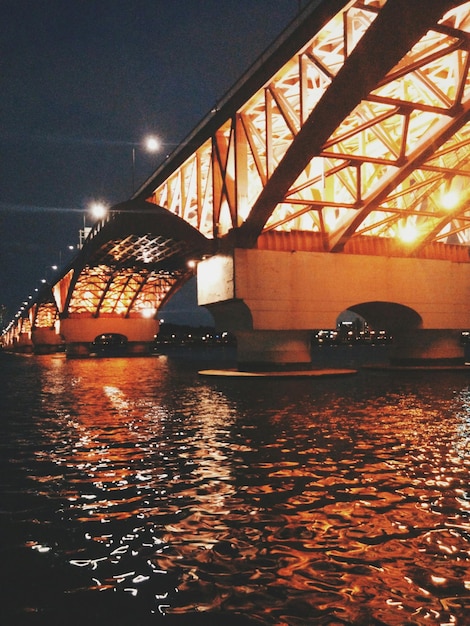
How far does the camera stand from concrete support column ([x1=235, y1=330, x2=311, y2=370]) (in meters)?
32.8

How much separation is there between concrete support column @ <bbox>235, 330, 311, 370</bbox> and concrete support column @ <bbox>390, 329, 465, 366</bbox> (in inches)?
298

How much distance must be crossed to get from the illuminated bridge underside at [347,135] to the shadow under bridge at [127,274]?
13.5ft

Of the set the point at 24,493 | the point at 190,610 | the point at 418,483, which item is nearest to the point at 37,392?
the point at 24,493

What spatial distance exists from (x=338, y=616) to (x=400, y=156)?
2331 cm

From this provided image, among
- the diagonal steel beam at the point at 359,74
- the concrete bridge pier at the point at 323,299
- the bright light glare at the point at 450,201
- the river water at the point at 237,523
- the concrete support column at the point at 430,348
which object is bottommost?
the river water at the point at 237,523

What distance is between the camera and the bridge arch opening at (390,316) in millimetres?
35656

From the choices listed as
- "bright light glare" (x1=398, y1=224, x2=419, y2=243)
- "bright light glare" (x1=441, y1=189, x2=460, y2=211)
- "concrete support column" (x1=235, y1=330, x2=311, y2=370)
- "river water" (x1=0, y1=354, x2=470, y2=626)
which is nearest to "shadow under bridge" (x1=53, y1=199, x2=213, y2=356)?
"concrete support column" (x1=235, y1=330, x2=311, y2=370)

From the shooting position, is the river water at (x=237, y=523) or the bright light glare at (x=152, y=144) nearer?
the river water at (x=237, y=523)

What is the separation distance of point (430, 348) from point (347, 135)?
17.9 meters

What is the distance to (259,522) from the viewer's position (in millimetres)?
6879

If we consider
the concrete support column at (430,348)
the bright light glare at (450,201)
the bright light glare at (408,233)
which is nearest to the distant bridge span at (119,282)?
the bright light glare at (408,233)

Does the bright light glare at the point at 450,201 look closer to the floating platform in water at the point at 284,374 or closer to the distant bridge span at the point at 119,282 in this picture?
the floating platform in water at the point at 284,374

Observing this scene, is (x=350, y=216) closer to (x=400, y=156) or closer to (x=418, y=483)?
(x=400, y=156)

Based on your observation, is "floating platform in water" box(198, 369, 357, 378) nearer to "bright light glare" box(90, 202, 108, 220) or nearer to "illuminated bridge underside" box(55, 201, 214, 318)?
"illuminated bridge underside" box(55, 201, 214, 318)
